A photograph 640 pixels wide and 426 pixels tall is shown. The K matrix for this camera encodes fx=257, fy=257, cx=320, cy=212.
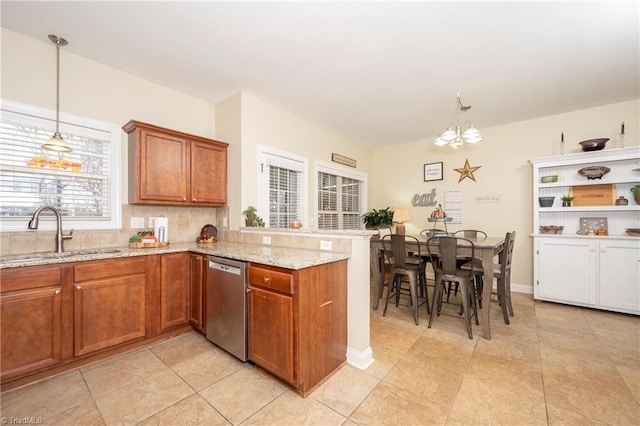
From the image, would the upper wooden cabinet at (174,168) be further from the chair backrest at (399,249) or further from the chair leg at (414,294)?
the chair leg at (414,294)

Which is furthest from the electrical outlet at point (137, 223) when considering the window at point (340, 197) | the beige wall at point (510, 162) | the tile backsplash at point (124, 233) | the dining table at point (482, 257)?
the beige wall at point (510, 162)

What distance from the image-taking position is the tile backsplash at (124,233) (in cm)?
221

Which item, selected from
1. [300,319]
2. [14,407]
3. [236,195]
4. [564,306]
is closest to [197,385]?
[300,319]

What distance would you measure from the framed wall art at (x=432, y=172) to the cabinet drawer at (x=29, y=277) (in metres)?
5.33

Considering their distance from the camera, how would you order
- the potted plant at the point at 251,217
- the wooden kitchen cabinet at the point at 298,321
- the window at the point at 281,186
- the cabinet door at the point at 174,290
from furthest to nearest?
the window at the point at 281,186
the potted plant at the point at 251,217
the cabinet door at the point at 174,290
the wooden kitchen cabinet at the point at 298,321

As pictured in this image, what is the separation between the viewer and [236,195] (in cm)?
327

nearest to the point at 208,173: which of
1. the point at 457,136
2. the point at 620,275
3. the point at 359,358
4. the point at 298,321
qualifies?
the point at 298,321

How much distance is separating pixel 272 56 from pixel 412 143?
368cm

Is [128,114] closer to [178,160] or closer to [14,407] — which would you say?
[178,160]

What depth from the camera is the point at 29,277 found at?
1.85 m

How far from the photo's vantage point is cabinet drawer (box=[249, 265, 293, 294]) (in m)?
1.76

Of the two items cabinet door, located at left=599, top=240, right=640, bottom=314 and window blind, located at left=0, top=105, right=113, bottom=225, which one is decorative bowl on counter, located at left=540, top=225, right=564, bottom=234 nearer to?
cabinet door, located at left=599, top=240, right=640, bottom=314

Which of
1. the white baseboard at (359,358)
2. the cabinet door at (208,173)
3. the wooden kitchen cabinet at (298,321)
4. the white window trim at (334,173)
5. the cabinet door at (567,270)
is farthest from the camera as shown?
the white window trim at (334,173)

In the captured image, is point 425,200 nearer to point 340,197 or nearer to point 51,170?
point 340,197
